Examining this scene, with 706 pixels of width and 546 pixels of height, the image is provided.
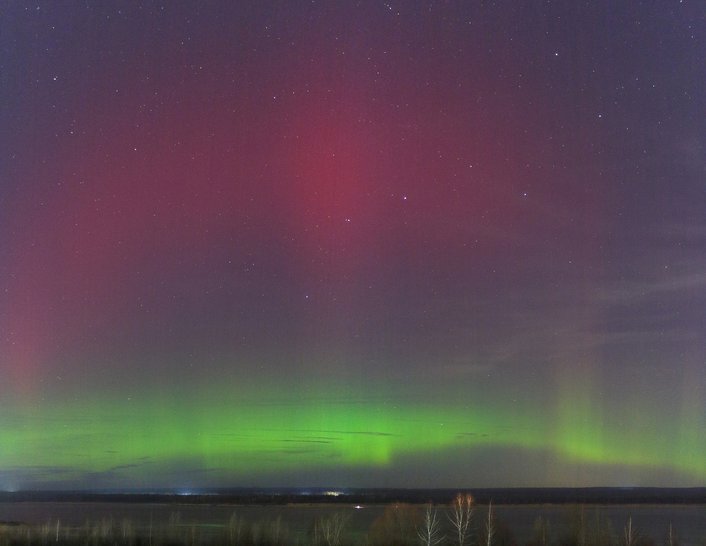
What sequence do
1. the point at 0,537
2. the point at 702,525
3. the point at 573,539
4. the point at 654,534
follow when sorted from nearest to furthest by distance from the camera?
the point at 0,537
the point at 573,539
the point at 654,534
the point at 702,525

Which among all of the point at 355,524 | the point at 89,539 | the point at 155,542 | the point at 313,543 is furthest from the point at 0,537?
the point at 355,524

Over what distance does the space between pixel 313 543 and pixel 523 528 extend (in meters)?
39.4

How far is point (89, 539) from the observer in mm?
46594

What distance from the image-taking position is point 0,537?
4634 centimetres

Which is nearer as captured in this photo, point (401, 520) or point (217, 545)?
point (217, 545)

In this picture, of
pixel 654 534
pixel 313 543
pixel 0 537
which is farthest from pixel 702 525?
pixel 0 537

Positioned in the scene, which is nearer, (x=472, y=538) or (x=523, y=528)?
(x=472, y=538)

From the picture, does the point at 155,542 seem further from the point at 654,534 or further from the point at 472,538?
the point at 654,534

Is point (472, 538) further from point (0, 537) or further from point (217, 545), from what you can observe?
point (0, 537)

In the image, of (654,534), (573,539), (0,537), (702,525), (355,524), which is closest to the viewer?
(0,537)

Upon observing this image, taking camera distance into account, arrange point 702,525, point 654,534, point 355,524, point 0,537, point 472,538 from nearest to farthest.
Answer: point 0,537 → point 472,538 → point 654,534 → point 355,524 → point 702,525

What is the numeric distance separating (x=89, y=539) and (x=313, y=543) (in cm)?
1275

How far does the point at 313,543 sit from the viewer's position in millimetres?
47375

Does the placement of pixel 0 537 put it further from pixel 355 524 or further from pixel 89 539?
pixel 355 524
